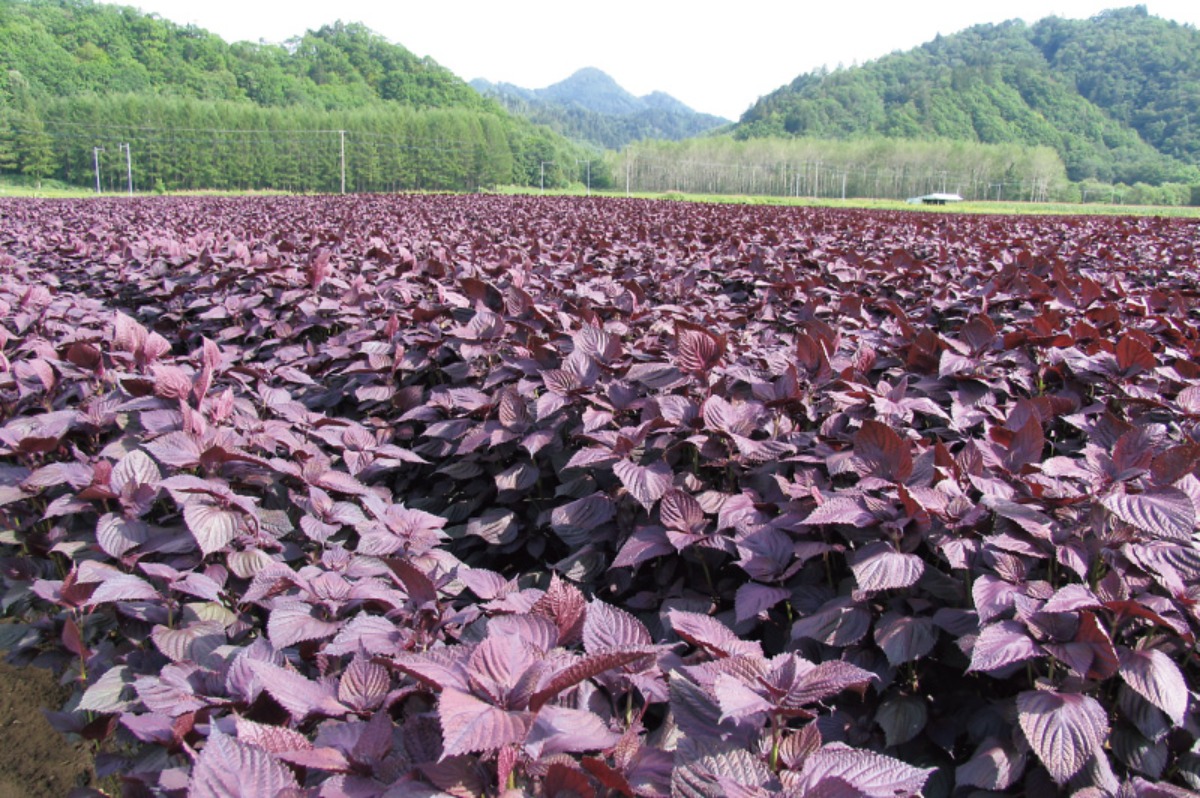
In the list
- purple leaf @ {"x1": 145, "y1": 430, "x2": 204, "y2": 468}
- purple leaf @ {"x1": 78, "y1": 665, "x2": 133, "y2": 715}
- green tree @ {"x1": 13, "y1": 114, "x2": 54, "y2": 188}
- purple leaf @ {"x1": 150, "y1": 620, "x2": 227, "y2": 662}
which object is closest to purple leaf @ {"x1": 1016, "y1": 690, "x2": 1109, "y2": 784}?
purple leaf @ {"x1": 150, "y1": 620, "x2": 227, "y2": 662}

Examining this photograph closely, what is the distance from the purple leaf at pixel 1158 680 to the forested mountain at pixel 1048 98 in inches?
4565

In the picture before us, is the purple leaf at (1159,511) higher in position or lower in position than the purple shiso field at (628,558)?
higher

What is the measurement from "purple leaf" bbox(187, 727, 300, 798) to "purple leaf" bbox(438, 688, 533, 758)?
20 cm

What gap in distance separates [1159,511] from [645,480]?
3.42 feet

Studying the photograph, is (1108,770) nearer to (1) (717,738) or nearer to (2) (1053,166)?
(1) (717,738)

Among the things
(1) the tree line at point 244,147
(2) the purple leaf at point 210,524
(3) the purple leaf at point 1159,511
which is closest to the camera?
(3) the purple leaf at point 1159,511

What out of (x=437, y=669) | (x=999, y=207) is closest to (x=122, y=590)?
(x=437, y=669)

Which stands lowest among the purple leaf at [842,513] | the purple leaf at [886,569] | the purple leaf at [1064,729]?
the purple leaf at [1064,729]

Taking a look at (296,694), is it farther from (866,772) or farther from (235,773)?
(866,772)

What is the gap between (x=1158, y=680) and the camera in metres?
1.21

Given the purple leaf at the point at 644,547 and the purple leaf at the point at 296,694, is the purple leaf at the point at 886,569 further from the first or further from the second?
the purple leaf at the point at 296,694

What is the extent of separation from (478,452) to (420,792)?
6.99 feet

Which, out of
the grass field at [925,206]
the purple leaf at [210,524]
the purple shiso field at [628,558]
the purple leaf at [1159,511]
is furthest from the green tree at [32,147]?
the purple leaf at [1159,511]

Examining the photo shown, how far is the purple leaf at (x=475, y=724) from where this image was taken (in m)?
0.76
